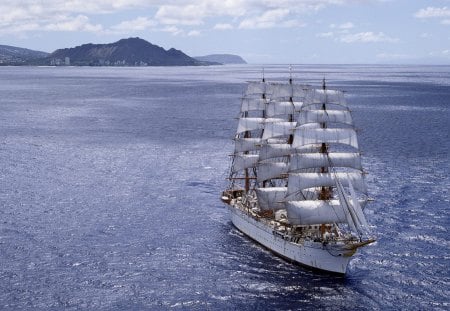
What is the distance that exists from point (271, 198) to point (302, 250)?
11.4 metres

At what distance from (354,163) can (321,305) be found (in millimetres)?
21180

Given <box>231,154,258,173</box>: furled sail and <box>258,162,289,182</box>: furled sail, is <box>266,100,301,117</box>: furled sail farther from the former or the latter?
<box>258,162,289,182</box>: furled sail

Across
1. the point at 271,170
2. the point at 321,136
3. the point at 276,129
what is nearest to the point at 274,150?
the point at 271,170

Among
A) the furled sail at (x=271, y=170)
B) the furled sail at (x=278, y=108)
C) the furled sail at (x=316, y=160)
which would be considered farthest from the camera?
the furled sail at (x=278, y=108)

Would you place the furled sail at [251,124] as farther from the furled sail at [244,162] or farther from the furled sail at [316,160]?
the furled sail at [316,160]

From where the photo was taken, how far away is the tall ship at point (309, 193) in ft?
210

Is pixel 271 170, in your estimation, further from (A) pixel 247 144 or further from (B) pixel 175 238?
(B) pixel 175 238

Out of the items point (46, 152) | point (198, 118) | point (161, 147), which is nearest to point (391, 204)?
→ point (161, 147)

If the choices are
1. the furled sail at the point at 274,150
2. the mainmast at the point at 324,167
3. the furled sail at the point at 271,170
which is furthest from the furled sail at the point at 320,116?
the furled sail at the point at 271,170

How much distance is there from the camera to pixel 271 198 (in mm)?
73750

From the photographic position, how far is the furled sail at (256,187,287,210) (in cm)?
7350

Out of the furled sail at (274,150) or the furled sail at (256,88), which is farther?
the furled sail at (256,88)

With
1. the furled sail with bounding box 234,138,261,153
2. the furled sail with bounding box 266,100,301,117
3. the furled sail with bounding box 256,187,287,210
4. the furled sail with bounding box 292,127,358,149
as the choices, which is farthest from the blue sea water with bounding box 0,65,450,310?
the furled sail with bounding box 266,100,301,117

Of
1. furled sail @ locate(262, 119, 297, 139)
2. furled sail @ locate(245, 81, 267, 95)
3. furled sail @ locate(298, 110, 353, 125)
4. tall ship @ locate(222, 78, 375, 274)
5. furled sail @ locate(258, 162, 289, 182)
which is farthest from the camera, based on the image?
furled sail @ locate(245, 81, 267, 95)
